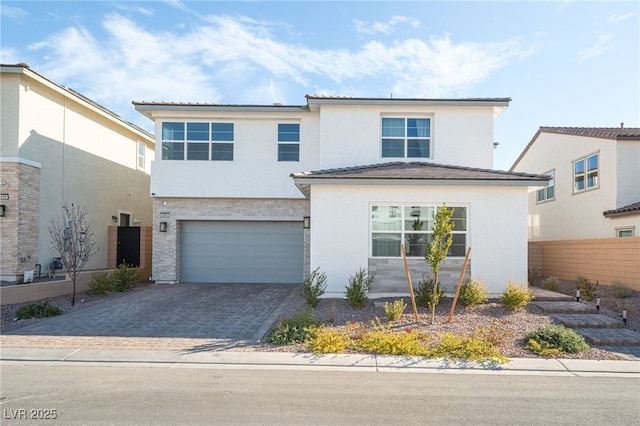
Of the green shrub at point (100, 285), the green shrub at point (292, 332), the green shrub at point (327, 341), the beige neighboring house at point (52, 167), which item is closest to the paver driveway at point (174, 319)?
the green shrub at point (292, 332)

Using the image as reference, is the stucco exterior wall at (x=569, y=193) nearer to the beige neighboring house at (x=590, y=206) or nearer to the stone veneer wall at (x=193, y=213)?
the beige neighboring house at (x=590, y=206)

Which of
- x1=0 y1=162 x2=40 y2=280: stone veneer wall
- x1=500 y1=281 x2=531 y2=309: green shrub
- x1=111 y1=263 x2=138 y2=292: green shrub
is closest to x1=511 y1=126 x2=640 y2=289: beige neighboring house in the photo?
x1=500 y1=281 x2=531 y2=309: green shrub

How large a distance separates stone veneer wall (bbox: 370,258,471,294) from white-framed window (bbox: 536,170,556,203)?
1083cm

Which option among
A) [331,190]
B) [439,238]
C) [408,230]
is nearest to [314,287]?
[331,190]

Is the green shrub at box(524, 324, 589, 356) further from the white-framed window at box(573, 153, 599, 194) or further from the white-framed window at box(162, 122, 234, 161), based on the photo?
the white-framed window at box(162, 122, 234, 161)

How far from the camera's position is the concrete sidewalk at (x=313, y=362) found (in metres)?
6.86

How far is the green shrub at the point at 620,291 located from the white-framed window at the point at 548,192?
869 centimetres

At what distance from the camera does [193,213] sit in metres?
15.7

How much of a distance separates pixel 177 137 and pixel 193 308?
742 cm

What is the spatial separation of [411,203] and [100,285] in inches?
405

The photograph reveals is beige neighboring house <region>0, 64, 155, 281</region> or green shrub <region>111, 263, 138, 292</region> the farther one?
green shrub <region>111, 263, 138, 292</region>

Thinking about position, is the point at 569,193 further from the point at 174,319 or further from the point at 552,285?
the point at 174,319

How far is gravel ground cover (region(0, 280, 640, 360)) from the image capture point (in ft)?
25.5

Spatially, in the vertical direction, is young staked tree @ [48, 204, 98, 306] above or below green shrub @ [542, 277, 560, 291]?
above
